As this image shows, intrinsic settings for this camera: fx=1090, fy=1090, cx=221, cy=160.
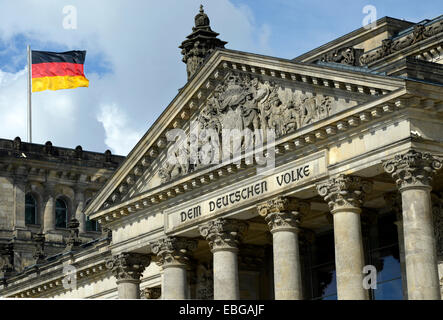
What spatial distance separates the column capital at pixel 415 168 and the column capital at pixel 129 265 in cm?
1791

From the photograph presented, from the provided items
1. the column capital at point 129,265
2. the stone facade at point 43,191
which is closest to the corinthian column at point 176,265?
the column capital at point 129,265

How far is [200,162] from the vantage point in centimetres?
4691

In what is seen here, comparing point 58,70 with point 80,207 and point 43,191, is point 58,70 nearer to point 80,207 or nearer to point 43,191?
point 43,191

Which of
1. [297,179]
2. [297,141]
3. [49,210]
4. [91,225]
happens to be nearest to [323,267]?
[297,179]

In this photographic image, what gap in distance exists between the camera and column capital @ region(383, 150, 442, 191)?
3678 centimetres

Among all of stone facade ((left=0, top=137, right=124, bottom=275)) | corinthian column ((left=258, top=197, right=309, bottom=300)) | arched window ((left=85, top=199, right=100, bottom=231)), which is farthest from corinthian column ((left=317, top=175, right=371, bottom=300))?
arched window ((left=85, top=199, right=100, bottom=231))

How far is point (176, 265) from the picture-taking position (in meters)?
48.4

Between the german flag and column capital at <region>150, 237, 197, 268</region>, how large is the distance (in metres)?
30.7

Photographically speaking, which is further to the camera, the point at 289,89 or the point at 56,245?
the point at 56,245

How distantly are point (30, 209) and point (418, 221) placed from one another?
2127 inches

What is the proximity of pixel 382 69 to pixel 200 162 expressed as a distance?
1136 centimetres

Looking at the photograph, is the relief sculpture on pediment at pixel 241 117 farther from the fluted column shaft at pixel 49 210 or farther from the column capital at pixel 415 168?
the fluted column shaft at pixel 49 210
